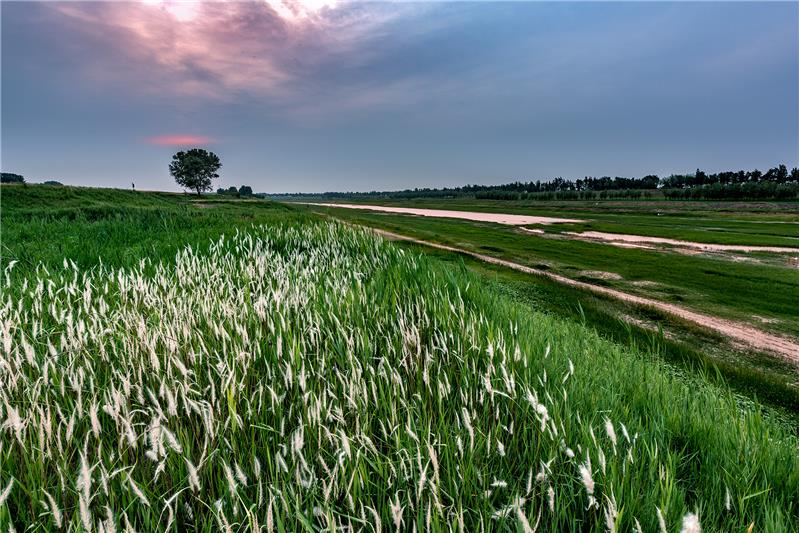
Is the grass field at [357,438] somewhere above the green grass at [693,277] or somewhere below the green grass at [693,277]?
above

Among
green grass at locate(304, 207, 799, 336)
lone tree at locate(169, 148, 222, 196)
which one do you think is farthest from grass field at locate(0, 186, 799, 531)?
lone tree at locate(169, 148, 222, 196)

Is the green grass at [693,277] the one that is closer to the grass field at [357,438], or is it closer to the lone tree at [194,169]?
the grass field at [357,438]

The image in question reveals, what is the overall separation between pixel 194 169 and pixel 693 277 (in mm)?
136020

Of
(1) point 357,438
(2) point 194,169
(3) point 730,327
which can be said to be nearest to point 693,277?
(3) point 730,327

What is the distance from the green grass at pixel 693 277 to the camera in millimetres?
10820

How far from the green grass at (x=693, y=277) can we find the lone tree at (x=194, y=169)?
4844 inches

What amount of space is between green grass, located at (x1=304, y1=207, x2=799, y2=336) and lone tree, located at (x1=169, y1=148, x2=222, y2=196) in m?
123

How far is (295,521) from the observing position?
172cm

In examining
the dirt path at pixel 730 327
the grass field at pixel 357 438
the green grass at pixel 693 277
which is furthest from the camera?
the green grass at pixel 693 277

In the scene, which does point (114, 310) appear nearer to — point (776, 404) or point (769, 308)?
point (776, 404)

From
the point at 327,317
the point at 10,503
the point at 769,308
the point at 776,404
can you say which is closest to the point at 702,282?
the point at 769,308

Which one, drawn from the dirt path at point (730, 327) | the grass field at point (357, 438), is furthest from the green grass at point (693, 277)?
the grass field at point (357, 438)

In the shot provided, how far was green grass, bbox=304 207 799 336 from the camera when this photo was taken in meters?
10.8

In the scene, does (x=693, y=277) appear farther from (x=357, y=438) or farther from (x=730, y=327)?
(x=357, y=438)
